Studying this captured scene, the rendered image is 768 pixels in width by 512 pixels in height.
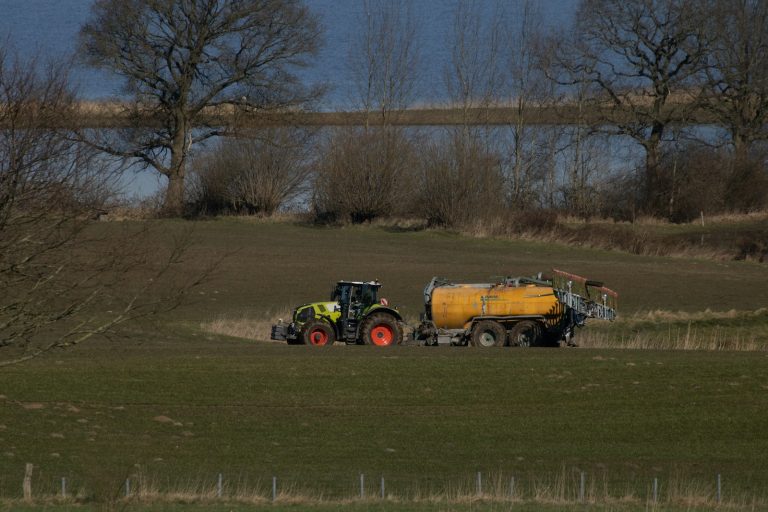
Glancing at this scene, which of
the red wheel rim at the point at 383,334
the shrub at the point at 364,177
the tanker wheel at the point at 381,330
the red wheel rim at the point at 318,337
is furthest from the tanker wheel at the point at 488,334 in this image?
the shrub at the point at 364,177

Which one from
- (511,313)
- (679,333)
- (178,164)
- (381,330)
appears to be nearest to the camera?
(381,330)

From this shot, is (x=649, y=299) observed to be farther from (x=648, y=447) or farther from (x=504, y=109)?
(x=504, y=109)

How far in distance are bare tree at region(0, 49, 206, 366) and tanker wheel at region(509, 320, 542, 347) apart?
18.4 m

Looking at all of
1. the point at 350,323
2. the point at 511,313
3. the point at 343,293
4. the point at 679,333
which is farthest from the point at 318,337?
the point at 679,333

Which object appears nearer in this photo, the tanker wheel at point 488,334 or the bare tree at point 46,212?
the bare tree at point 46,212

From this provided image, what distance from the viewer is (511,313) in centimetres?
3784

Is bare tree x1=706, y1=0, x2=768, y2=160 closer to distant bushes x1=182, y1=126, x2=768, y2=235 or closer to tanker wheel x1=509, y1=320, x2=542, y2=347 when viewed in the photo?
distant bushes x1=182, y1=126, x2=768, y2=235

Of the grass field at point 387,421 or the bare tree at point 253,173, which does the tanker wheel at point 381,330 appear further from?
the bare tree at point 253,173

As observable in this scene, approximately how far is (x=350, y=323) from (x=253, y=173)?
41.1 metres

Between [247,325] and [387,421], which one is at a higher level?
[247,325]

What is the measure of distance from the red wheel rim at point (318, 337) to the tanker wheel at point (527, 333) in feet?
18.0

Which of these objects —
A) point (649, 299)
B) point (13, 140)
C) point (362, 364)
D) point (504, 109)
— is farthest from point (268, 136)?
point (13, 140)

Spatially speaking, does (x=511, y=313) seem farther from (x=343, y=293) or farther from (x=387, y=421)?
(x=387, y=421)

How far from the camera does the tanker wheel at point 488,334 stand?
124 ft
